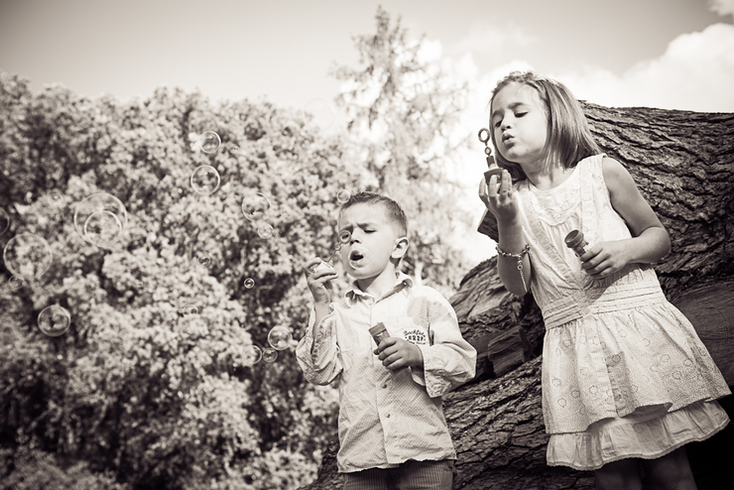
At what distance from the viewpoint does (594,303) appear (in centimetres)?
210

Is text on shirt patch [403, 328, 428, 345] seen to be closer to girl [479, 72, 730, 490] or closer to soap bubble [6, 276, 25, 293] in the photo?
girl [479, 72, 730, 490]

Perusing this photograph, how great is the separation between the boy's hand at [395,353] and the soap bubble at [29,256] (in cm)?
827

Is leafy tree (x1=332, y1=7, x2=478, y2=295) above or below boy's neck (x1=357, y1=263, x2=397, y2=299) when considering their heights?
above

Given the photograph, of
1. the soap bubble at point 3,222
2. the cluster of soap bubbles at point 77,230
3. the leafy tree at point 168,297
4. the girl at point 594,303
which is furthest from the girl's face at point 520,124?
the soap bubble at point 3,222

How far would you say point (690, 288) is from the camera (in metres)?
2.90

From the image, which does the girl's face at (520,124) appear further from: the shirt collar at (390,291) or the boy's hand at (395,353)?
the boy's hand at (395,353)

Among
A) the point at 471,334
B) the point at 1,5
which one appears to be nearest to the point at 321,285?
the point at 471,334

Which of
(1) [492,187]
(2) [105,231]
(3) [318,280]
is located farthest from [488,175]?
(2) [105,231]

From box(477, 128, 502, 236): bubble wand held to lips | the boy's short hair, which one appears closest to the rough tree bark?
box(477, 128, 502, 236): bubble wand held to lips

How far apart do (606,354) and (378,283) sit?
0.92 metres

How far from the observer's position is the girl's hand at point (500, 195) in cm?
208

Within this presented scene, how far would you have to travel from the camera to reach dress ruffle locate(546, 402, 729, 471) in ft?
6.11

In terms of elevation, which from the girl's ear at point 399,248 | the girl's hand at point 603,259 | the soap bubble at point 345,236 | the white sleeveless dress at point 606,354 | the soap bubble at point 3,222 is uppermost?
the soap bubble at point 3,222

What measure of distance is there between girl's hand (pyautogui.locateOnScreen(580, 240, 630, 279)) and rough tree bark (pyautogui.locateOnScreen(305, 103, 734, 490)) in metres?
0.85
